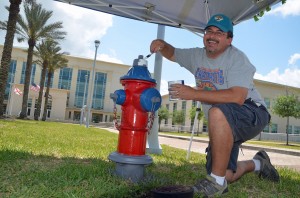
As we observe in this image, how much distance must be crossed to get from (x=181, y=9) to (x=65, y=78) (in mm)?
76219

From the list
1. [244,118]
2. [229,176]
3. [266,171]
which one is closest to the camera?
[244,118]

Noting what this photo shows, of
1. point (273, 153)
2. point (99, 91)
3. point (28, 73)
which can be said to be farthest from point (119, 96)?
point (99, 91)

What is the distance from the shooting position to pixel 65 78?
7825 centimetres

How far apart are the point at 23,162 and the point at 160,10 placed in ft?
11.0

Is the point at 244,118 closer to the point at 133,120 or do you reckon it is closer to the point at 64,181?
the point at 133,120

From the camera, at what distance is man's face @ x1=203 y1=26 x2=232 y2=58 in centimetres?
297

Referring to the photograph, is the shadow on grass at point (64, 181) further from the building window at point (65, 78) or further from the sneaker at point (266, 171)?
the building window at point (65, 78)

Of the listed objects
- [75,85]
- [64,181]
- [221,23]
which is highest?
[75,85]

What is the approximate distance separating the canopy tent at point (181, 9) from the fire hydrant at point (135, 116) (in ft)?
7.91

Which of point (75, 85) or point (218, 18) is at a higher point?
point (75, 85)

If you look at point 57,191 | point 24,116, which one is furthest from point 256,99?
point 24,116

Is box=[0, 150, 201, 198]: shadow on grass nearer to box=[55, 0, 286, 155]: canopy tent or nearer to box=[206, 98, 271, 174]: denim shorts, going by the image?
box=[206, 98, 271, 174]: denim shorts

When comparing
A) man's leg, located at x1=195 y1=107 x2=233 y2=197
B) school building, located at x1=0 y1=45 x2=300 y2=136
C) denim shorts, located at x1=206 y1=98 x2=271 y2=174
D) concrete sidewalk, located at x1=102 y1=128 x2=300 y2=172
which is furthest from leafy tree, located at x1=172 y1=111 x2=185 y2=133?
man's leg, located at x1=195 y1=107 x2=233 y2=197

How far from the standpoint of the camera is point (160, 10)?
5.42 meters
